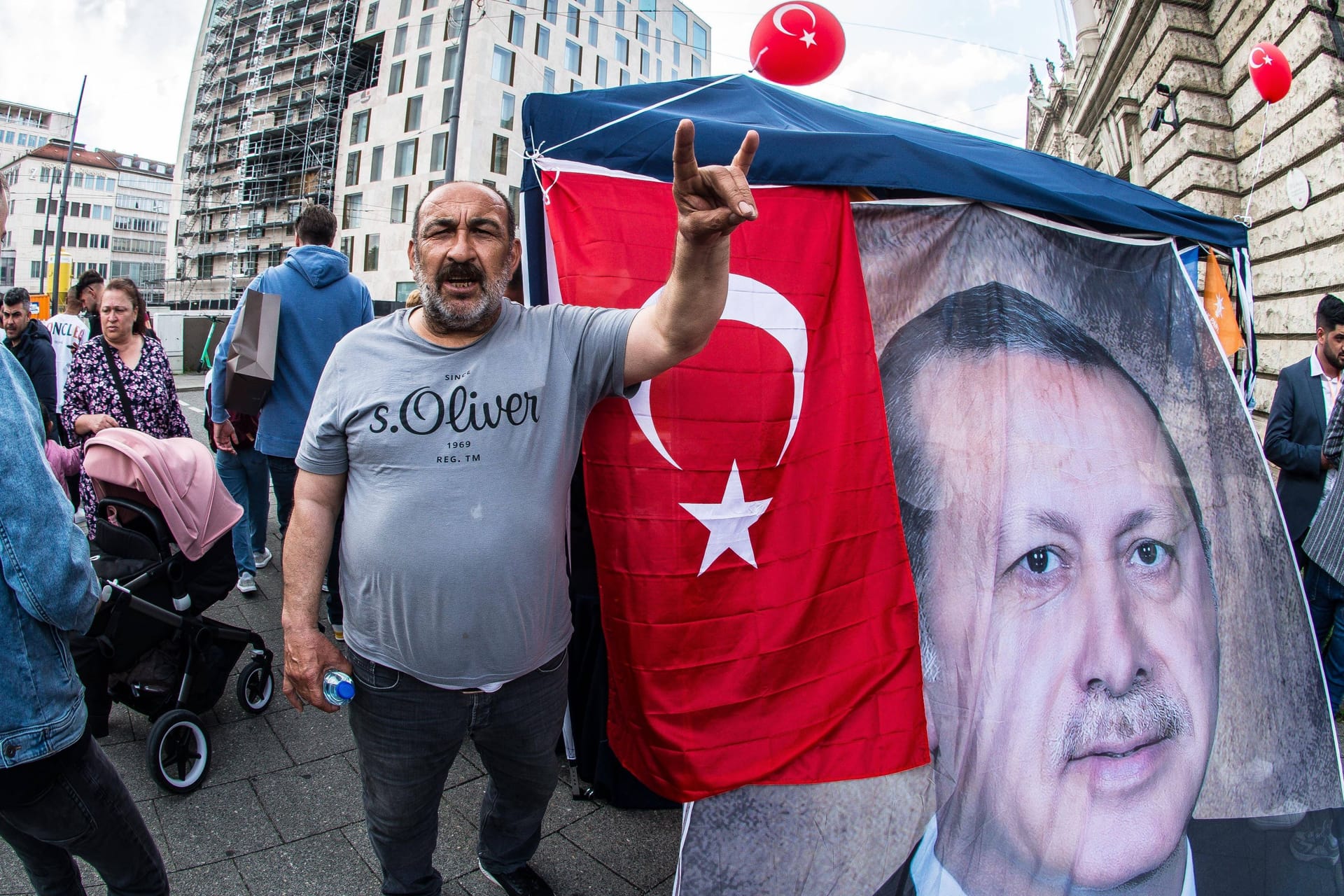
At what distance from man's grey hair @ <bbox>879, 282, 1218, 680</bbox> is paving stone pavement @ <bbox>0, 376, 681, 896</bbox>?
125 centimetres

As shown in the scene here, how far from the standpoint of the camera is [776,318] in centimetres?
235

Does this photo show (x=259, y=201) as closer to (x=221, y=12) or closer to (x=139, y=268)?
(x=221, y=12)

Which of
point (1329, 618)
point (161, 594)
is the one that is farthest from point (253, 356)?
point (1329, 618)

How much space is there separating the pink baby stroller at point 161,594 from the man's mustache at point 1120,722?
121 inches

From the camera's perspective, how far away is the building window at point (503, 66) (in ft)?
128

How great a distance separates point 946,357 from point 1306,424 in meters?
2.79

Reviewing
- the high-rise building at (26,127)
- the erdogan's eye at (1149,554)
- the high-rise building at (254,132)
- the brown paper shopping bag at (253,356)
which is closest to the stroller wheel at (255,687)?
the brown paper shopping bag at (253,356)

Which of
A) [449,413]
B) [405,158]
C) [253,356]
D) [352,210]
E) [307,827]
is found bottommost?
[307,827]

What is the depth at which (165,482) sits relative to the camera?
2.92 meters

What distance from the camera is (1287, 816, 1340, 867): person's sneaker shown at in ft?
8.03

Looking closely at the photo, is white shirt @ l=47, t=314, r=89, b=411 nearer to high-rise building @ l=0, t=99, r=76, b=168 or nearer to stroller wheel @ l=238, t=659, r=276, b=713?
stroller wheel @ l=238, t=659, r=276, b=713

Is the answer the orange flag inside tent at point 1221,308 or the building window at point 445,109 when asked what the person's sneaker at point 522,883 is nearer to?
the orange flag inside tent at point 1221,308

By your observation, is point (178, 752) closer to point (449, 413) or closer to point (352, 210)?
point (449, 413)

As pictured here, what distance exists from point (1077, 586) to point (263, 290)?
154 inches
